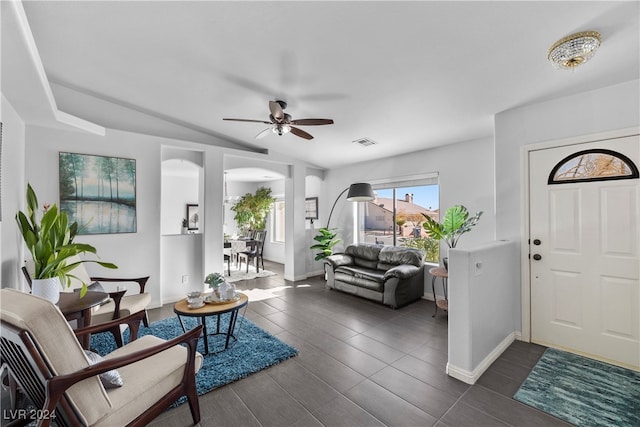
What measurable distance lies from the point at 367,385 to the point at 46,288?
8.99 feet

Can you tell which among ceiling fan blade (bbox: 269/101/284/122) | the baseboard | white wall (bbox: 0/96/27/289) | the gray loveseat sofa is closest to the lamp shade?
the gray loveseat sofa

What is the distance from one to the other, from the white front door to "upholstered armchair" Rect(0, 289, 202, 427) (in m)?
3.74

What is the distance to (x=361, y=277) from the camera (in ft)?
15.3

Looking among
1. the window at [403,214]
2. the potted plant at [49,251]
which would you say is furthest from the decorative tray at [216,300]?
the window at [403,214]

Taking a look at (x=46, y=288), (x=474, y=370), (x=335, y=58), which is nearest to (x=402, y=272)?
(x=474, y=370)

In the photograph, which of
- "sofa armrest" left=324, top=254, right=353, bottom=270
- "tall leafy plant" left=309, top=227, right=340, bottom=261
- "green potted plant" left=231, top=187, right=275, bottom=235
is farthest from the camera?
"green potted plant" left=231, top=187, right=275, bottom=235

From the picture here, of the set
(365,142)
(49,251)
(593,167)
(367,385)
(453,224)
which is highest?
(365,142)

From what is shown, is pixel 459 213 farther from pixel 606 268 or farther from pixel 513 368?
pixel 513 368

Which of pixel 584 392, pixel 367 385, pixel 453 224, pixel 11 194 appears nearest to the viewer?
pixel 584 392

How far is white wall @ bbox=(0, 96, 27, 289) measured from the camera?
8.03 feet

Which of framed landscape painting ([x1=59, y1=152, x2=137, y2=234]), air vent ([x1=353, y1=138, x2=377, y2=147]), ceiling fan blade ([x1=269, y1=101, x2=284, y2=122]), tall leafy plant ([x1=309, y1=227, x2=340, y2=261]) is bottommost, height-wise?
tall leafy plant ([x1=309, y1=227, x2=340, y2=261])

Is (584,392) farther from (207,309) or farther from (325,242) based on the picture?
(325,242)

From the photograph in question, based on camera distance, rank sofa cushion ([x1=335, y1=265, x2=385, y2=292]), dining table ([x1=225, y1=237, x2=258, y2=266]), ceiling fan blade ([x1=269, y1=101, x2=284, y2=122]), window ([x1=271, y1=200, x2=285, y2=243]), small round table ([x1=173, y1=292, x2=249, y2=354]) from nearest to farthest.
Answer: small round table ([x1=173, y1=292, x2=249, y2=354])
ceiling fan blade ([x1=269, y1=101, x2=284, y2=122])
sofa cushion ([x1=335, y1=265, x2=385, y2=292])
dining table ([x1=225, y1=237, x2=258, y2=266])
window ([x1=271, y1=200, x2=285, y2=243])

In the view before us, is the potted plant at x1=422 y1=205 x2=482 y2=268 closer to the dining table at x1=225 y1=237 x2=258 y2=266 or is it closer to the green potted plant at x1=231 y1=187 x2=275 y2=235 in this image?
the dining table at x1=225 y1=237 x2=258 y2=266
